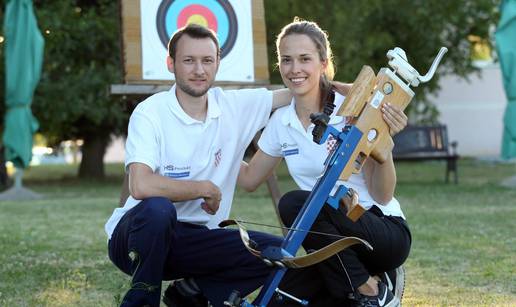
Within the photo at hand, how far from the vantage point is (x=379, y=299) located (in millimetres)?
3588

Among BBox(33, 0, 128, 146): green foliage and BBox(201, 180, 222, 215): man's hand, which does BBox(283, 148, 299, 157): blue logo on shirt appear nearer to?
BBox(201, 180, 222, 215): man's hand

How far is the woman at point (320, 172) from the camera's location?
3580 millimetres

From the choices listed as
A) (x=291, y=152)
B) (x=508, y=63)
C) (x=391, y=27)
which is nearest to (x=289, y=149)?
(x=291, y=152)

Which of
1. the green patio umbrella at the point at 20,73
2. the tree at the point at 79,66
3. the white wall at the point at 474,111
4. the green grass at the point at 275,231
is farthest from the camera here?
the white wall at the point at 474,111

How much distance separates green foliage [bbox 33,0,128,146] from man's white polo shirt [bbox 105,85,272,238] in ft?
32.6

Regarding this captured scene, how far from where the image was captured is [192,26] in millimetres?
3826

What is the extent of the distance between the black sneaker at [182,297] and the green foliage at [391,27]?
1070 centimetres

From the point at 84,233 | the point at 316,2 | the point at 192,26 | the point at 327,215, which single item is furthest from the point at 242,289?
the point at 316,2

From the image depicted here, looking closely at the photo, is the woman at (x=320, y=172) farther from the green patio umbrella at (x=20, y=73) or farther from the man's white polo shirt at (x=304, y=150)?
the green patio umbrella at (x=20, y=73)

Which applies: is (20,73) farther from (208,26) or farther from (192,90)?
(192,90)

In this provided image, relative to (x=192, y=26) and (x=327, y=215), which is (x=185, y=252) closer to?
(x=327, y=215)

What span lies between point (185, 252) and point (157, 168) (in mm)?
330

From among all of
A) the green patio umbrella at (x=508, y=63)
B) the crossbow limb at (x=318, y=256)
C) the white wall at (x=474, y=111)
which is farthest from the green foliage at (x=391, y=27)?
the crossbow limb at (x=318, y=256)

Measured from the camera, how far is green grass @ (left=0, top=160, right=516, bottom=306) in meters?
4.72
